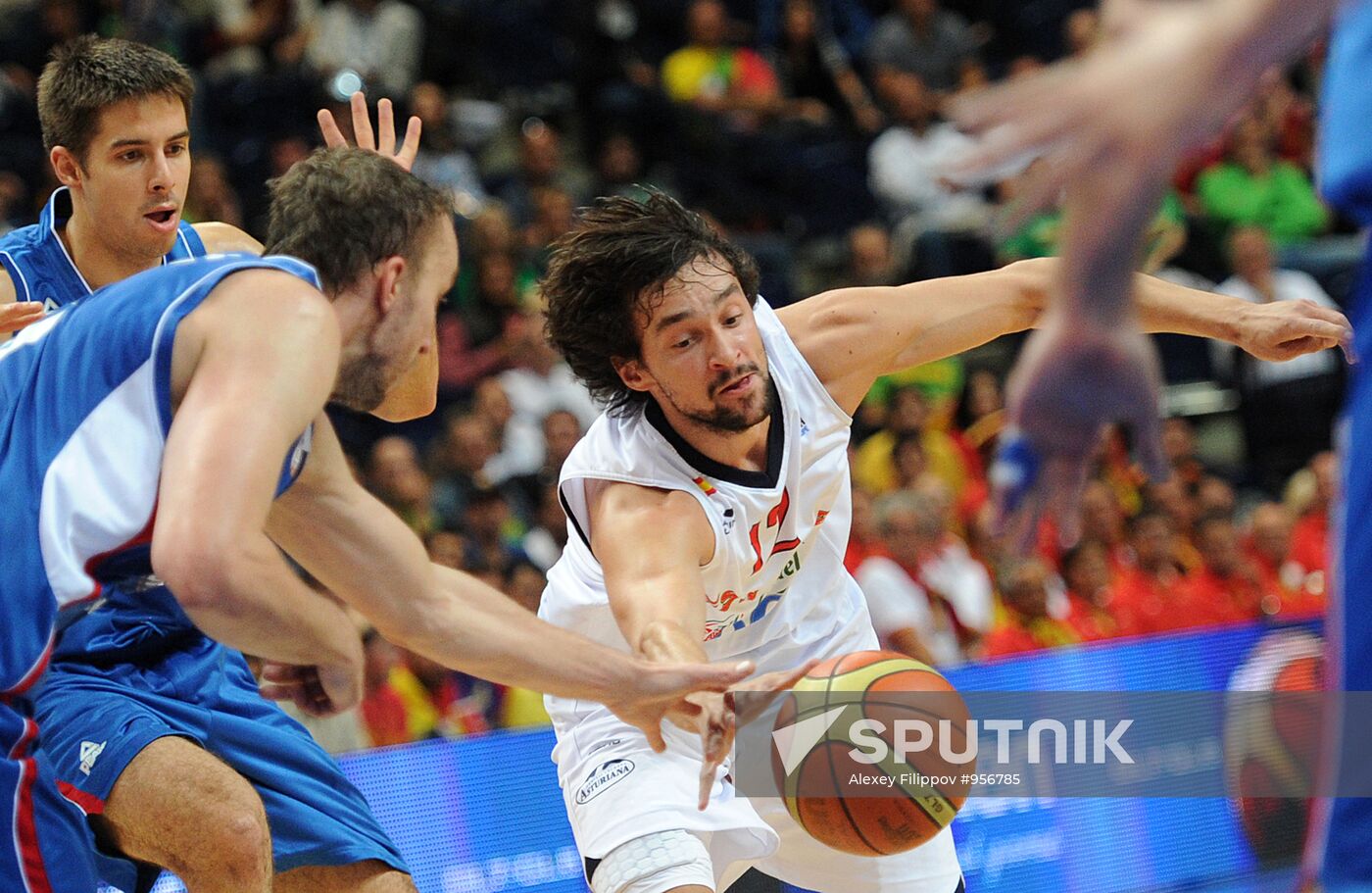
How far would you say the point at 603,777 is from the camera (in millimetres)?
4090

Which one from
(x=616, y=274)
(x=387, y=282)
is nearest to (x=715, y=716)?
(x=387, y=282)

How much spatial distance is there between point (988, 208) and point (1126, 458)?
8.67 feet

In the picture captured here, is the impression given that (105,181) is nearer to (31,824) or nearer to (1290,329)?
(31,824)

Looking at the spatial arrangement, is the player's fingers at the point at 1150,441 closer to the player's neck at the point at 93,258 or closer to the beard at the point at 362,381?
the beard at the point at 362,381

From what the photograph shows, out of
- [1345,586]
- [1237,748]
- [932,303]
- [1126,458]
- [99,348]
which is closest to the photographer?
[1345,586]

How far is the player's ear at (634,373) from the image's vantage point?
4215 millimetres

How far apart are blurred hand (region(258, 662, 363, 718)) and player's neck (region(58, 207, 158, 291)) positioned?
1.35m

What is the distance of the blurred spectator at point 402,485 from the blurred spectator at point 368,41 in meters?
3.34

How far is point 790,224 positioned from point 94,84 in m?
7.88

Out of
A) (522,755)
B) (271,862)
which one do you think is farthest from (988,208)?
(271,862)

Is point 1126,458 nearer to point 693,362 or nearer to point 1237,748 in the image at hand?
point 1237,748

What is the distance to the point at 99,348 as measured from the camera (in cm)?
279

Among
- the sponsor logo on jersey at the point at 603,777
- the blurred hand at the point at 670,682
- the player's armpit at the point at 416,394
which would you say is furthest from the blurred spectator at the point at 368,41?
the blurred hand at the point at 670,682

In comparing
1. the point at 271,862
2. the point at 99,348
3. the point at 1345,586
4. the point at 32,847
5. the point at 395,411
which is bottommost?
the point at 271,862
